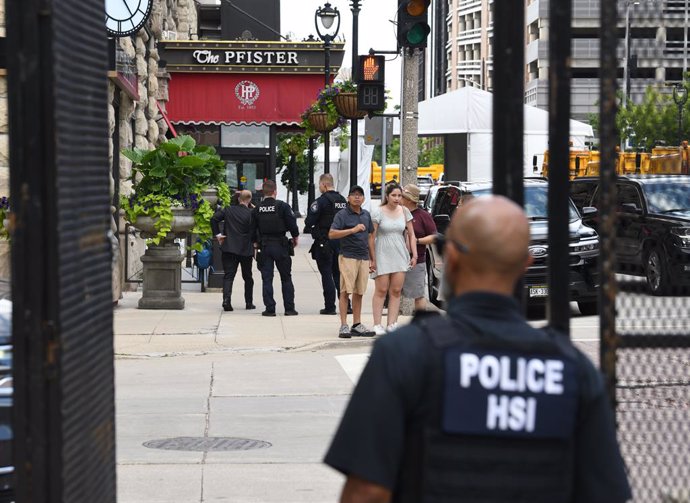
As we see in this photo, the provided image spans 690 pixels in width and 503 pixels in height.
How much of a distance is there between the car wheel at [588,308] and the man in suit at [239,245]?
4764 mm

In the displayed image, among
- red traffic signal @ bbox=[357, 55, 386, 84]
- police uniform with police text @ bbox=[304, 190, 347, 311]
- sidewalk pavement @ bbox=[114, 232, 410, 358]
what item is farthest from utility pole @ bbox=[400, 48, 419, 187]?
sidewalk pavement @ bbox=[114, 232, 410, 358]

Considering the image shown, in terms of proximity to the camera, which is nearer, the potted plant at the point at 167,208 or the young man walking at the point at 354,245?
the young man walking at the point at 354,245

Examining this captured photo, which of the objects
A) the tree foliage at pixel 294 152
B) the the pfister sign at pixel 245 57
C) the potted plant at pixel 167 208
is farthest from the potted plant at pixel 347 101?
the tree foliage at pixel 294 152

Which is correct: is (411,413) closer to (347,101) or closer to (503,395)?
(503,395)

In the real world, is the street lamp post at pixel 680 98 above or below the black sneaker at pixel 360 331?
above

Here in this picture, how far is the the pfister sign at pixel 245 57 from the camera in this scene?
112 feet

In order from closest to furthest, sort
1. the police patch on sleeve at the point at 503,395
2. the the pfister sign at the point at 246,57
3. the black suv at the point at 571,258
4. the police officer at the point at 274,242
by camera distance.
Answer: the police patch on sleeve at the point at 503,395
the black suv at the point at 571,258
the police officer at the point at 274,242
the the pfister sign at the point at 246,57

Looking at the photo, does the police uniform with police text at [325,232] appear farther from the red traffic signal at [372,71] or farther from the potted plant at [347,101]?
the potted plant at [347,101]

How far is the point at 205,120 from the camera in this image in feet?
115

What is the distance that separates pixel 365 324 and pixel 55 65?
43.6ft

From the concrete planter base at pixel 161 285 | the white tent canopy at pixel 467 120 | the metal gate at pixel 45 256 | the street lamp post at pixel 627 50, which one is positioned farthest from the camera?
the white tent canopy at pixel 467 120

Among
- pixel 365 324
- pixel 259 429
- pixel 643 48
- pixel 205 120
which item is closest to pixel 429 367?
pixel 643 48

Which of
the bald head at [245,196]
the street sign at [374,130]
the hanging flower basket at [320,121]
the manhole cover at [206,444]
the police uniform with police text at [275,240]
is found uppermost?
the hanging flower basket at [320,121]

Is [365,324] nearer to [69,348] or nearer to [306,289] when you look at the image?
[306,289]
